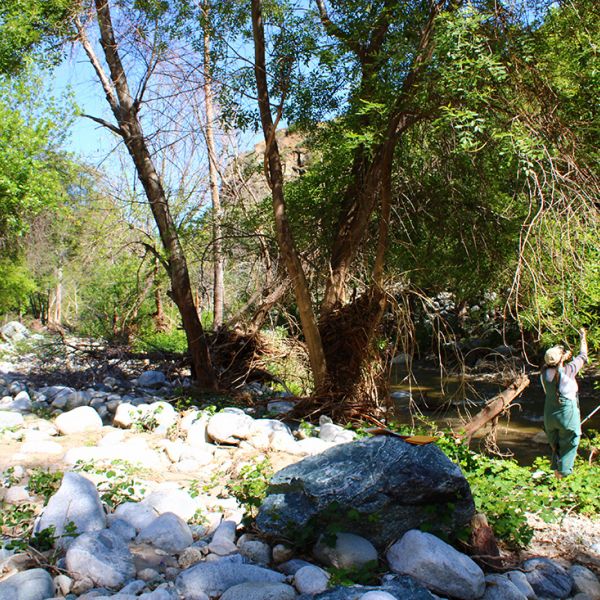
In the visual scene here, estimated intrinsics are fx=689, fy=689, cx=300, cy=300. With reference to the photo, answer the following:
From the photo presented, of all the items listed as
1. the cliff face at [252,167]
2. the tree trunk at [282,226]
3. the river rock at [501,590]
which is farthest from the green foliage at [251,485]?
the cliff face at [252,167]

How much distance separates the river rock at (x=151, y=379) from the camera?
938 cm

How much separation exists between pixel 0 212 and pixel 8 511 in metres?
11.0

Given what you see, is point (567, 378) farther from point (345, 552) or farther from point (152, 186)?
point (152, 186)

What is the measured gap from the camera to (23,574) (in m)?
3.31

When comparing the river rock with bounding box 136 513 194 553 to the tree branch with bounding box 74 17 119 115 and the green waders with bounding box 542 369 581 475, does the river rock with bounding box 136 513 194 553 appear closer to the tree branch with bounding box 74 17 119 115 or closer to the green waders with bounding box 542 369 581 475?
the green waders with bounding box 542 369 581 475

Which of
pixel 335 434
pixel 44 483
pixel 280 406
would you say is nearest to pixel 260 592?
pixel 44 483

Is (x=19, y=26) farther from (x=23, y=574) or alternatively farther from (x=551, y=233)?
(x=23, y=574)

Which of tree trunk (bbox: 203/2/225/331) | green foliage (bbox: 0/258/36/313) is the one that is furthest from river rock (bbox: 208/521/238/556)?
green foliage (bbox: 0/258/36/313)

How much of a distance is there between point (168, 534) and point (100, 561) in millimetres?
569

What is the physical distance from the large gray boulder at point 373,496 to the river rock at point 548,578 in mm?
505

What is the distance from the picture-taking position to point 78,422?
6.56 metres

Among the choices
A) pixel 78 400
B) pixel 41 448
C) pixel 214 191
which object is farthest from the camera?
pixel 214 191

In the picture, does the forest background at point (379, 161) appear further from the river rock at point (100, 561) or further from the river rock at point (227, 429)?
the river rock at point (100, 561)

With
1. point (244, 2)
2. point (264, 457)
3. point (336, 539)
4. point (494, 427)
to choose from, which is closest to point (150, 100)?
point (244, 2)
